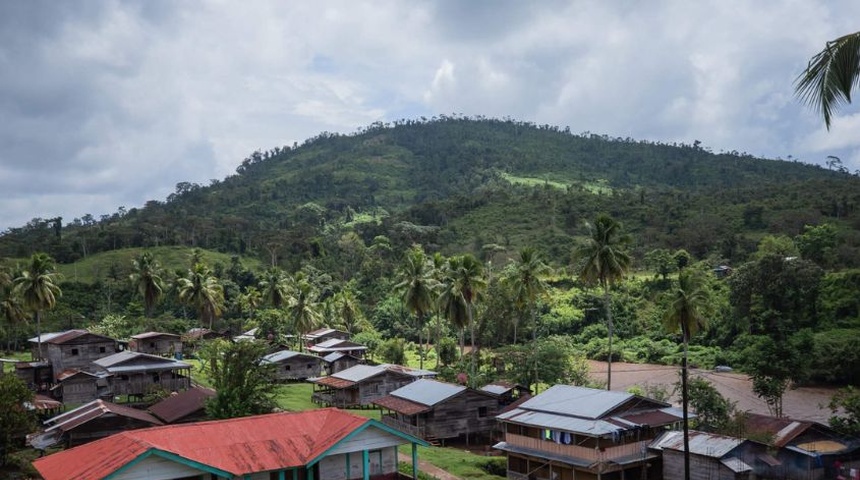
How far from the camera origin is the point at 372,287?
386 ft

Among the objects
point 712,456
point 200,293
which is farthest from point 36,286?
point 712,456

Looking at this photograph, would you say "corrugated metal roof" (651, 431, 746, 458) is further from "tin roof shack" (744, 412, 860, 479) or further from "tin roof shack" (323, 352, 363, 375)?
"tin roof shack" (323, 352, 363, 375)

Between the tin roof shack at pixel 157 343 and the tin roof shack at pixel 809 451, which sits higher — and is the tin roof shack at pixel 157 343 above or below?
above

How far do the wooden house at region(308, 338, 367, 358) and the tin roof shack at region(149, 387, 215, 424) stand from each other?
33.3 m

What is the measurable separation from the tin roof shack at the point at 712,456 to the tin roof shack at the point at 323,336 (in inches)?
2167

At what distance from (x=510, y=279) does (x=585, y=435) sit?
23.8 m

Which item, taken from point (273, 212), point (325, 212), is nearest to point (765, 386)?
point (325, 212)

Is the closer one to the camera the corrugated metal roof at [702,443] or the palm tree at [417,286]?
the corrugated metal roof at [702,443]

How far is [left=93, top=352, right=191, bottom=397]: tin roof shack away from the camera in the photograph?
54.6 metres

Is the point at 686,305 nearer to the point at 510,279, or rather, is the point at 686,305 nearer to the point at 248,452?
the point at 510,279

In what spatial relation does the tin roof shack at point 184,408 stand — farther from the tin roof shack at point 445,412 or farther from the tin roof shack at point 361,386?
the tin roof shack at point 361,386

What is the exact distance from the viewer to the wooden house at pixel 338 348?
3051 inches

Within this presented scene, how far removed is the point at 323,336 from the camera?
86.1m

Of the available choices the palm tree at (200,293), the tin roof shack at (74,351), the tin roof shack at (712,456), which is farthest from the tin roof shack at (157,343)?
the tin roof shack at (712,456)
